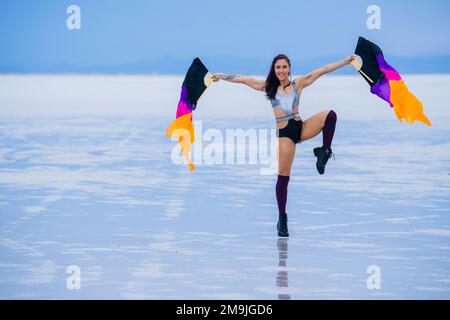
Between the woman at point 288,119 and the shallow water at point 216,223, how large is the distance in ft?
1.80

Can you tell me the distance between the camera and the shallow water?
6.86 m

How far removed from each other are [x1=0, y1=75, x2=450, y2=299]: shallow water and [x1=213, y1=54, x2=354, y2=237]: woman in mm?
549

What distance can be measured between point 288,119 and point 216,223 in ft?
3.81

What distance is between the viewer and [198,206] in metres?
10.3

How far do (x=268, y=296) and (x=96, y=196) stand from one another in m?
4.71

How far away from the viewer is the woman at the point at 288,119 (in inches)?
347

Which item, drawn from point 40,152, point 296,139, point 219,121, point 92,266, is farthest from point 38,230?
point 219,121

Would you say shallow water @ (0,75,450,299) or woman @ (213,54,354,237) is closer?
shallow water @ (0,75,450,299)

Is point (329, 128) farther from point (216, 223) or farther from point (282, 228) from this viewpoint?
point (216, 223)

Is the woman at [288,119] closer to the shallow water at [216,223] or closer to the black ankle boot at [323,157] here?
the black ankle boot at [323,157]

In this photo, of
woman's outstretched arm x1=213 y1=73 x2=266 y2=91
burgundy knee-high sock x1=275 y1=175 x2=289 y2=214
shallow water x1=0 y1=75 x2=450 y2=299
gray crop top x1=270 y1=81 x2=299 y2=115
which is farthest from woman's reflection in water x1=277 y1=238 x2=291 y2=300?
woman's outstretched arm x1=213 y1=73 x2=266 y2=91

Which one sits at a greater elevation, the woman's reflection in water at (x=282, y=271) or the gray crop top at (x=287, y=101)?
the gray crop top at (x=287, y=101)

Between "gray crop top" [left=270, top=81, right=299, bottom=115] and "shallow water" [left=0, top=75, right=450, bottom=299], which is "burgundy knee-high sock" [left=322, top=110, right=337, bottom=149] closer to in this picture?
"gray crop top" [left=270, top=81, right=299, bottom=115]

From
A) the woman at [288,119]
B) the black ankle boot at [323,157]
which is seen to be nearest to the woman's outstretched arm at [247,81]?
the woman at [288,119]
